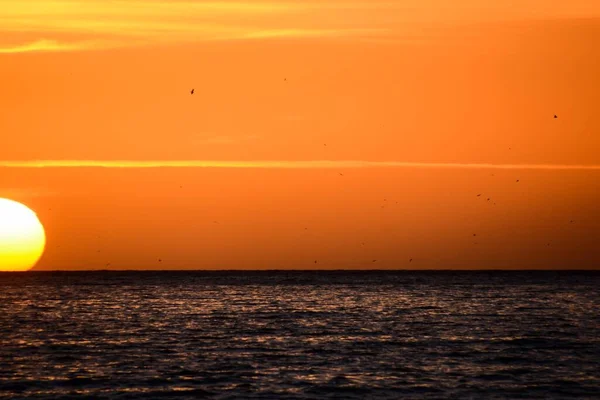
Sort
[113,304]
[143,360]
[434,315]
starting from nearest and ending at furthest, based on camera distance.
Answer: [143,360], [434,315], [113,304]

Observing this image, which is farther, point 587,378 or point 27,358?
point 27,358

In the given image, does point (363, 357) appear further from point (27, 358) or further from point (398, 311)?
point (398, 311)

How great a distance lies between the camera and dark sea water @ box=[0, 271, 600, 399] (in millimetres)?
47719

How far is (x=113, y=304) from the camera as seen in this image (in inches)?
4574

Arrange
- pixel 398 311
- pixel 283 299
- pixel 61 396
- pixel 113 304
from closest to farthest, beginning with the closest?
pixel 61 396 → pixel 398 311 → pixel 113 304 → pixel 283 299

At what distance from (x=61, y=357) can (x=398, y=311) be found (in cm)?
4804

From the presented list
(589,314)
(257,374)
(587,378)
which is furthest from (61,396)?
(589,314)

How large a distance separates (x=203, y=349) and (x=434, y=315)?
117 ft

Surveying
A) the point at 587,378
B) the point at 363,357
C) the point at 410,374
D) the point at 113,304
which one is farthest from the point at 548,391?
the point at 113,304

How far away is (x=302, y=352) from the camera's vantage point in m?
61.2

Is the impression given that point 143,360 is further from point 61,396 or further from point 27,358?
point 61,396

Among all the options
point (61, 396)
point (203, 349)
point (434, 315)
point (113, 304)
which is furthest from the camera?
point (113, 304)

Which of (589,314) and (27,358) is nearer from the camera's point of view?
(27,358)

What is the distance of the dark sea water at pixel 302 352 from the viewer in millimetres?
47719
